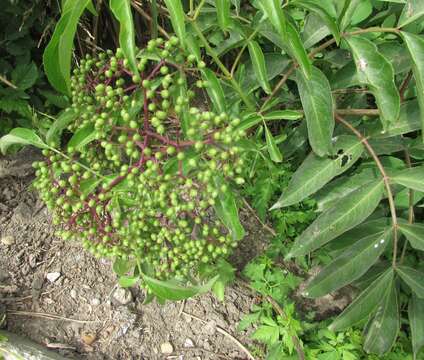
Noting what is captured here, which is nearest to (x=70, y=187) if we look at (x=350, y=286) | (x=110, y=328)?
(x=110, y=328)

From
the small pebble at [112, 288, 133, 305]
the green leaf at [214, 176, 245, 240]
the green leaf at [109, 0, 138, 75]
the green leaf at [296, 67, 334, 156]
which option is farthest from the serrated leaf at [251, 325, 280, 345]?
the green leaf at [109, 0, 138, 75]

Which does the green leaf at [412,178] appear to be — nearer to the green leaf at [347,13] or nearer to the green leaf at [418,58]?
the green leaf at [418,58]

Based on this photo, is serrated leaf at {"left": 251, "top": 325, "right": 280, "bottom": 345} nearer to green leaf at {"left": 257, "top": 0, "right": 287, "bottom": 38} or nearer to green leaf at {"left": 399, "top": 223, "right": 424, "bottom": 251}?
green leaf at {"left": 399, "top": 223, "right": 424, "bottom": 251}

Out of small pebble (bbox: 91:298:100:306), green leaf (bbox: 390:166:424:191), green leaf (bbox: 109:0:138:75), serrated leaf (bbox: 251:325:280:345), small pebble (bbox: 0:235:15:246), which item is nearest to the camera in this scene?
green leaf (bbox: 109:0:138:75)

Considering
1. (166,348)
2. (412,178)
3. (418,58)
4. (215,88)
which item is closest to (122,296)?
(166,348)

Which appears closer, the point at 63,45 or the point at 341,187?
the point at 63,45

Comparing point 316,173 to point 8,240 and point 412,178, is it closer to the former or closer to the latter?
point 412,178
